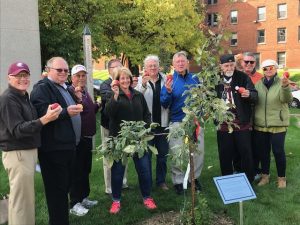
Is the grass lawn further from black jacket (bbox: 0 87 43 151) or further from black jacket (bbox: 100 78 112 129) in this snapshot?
black jacket (bbox: 0 87 43 151)

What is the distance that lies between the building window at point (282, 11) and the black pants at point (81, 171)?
42.5 metres

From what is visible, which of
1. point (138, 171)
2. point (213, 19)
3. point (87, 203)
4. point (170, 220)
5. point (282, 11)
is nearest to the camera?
point (170, 220)

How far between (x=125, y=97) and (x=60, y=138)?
1.18m

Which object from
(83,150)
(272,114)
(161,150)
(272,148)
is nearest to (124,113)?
(83,150)

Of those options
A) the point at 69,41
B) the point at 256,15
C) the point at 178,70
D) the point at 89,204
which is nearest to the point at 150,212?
the point at 89,204

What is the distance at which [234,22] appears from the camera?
46.5m

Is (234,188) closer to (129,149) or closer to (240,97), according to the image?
(129,149)

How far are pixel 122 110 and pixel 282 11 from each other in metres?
42.8

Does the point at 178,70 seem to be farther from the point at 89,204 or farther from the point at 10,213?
the point at 10,213

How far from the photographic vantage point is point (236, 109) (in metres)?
5.38

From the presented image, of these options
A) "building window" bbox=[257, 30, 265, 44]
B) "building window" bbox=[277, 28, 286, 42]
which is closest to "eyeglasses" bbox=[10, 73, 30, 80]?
"building window" bbox=[277, 28, 286, 42]

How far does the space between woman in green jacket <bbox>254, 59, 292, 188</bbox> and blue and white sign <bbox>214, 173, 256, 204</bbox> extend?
169 cm

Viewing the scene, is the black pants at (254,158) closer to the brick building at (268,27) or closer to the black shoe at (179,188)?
the black shoe at (179,188)

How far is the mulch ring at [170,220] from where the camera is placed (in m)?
4.57
